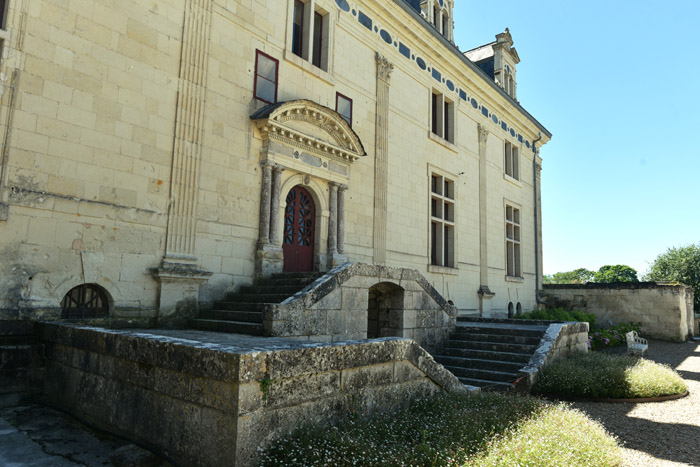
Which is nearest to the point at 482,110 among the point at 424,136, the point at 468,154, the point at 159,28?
the point at 468,154

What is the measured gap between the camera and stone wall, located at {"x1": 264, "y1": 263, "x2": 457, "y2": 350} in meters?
6.28

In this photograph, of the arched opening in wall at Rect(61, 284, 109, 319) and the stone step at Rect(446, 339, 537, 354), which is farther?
the stone step at Rect(446, 339, 537, 354)

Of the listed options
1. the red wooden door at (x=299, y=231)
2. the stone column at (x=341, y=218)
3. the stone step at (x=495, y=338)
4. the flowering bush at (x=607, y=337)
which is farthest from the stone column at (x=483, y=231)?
the red wooden door at (x=299, y=231)

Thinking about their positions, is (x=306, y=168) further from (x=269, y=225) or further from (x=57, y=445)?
(x=57, y=445)

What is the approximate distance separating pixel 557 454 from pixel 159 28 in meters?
7.78

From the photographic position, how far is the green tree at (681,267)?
2589 cm

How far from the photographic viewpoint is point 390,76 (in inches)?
478

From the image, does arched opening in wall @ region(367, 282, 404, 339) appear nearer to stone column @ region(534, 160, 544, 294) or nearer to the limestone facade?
the limestone facade

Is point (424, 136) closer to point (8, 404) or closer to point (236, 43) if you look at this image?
point (236, 43)

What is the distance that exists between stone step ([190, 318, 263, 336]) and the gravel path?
4341 mm

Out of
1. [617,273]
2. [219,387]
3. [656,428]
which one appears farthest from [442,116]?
[617,273]

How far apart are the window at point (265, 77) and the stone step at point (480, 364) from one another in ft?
19.3

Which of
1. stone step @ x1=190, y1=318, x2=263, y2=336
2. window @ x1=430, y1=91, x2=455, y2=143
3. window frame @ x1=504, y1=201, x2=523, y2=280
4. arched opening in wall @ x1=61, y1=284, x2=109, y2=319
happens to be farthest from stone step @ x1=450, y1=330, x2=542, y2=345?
window frame @ x1=504, y1=201, x2=523, y2=280

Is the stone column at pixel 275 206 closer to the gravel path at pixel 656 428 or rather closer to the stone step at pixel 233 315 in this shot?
the stone step at pixel 233 315
